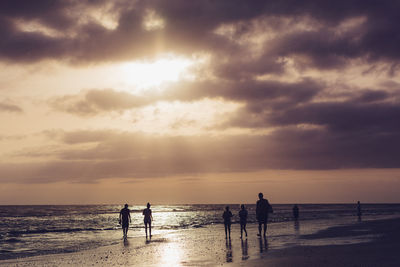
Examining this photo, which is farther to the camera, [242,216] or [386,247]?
[242,216]

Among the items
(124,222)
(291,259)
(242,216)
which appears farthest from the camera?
(124,222)

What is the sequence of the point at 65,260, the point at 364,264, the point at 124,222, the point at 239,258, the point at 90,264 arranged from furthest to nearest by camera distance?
the point at 124,222, the point at 65,260, the point at 90,264, the point at 239,258, the point at 364,264

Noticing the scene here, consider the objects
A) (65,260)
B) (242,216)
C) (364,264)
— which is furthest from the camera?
(242,216)

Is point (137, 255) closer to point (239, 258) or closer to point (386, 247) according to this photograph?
point (239, 258)

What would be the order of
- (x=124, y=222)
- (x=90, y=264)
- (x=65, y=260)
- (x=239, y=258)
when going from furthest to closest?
1. (x=124, y=222)
2. (x=65, y=260)
3. (x=90, y=264)
4. (x=239, y=258)

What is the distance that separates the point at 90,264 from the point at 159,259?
2.88 m

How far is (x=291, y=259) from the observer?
47.3 feet

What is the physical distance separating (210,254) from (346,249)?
19.2ft

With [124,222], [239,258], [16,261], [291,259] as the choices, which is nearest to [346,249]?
[291,259]

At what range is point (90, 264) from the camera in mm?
16422

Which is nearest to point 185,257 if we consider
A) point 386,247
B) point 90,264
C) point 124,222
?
point 90,264

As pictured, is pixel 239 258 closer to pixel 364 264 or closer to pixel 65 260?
pixel 364 264

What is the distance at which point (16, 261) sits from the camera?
1861 cm

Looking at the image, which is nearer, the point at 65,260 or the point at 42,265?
the point at 42,265
